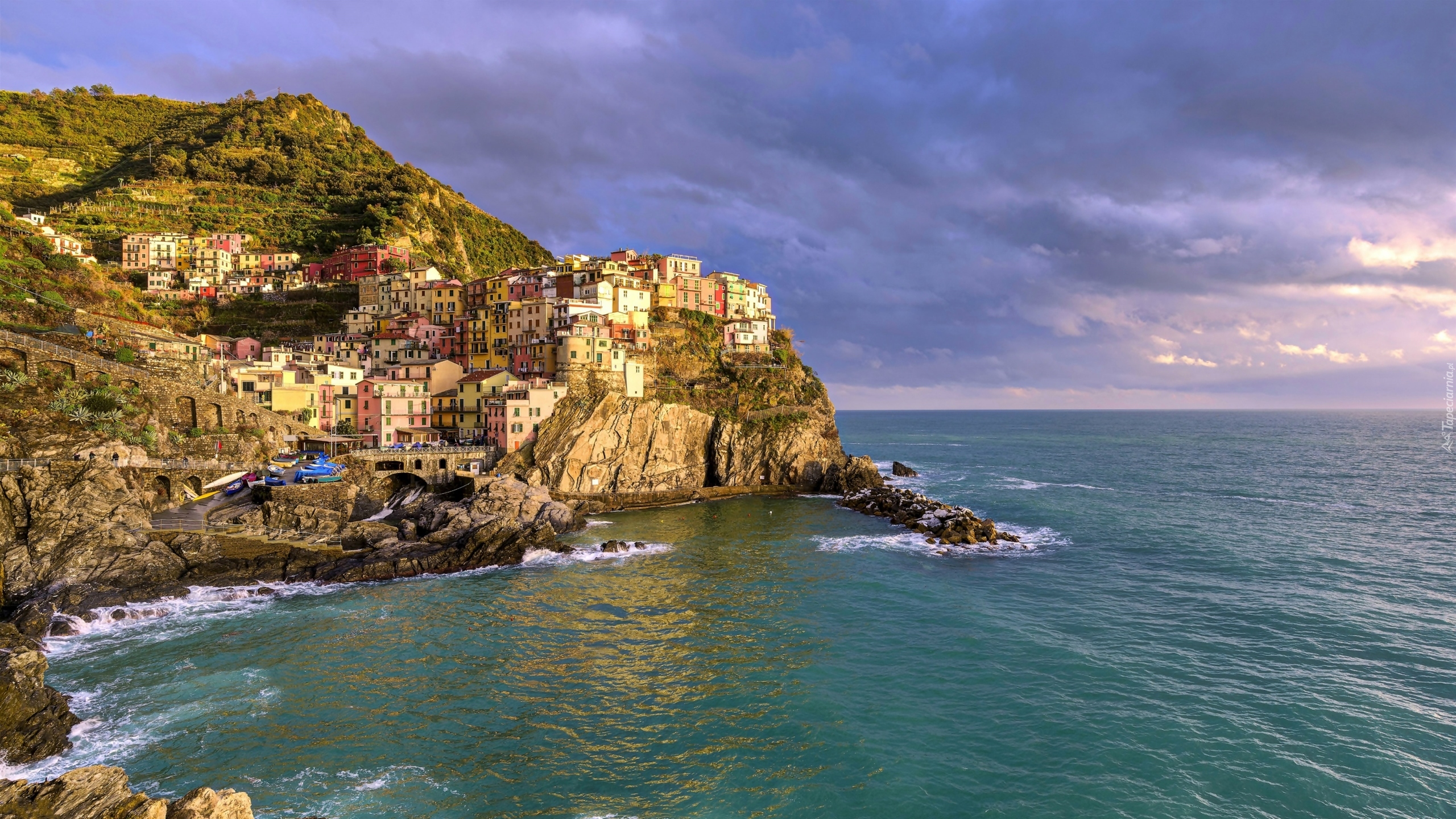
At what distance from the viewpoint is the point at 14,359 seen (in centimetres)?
5006

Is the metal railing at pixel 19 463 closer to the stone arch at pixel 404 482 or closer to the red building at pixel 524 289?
the stone arch at pixel 404 482

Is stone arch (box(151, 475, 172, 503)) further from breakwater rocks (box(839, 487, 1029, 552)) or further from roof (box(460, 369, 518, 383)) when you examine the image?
breakwater rocks (box(839, 487, 1029, 552))

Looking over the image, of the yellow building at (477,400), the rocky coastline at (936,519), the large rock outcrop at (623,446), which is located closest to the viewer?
the rocky coastline at (936,519)

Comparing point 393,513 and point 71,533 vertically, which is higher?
point 71,533

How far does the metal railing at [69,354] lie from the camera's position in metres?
50.6

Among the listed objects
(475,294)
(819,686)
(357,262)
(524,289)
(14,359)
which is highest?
(357,262)

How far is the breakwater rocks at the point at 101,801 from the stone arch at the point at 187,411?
48.7m

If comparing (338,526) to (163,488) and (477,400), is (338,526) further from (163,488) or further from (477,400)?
(477,400)

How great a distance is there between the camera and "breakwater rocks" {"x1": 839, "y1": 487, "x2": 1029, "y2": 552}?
2088 inches

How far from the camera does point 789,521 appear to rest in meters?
62.5

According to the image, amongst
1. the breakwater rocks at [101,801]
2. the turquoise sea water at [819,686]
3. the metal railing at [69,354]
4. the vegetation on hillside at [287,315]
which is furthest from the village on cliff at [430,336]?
the breakwater rocks at [101,801]

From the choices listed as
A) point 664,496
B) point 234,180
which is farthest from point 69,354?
point 234,180

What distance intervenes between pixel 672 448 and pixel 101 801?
5991cm

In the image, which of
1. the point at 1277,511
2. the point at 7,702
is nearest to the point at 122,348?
the point at 7,702
